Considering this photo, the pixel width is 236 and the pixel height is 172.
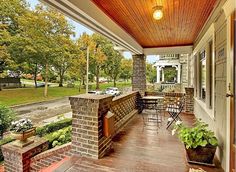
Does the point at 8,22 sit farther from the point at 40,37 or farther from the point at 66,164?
the point at 66,164

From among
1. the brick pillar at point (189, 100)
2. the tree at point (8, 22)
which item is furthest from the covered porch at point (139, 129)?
the tree at point (8, 22)

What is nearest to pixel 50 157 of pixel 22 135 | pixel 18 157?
pixel 18 157

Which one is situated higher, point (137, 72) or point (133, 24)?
point (133, 24)

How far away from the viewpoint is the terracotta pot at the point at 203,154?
289cm

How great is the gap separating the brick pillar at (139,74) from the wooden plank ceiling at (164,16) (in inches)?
105

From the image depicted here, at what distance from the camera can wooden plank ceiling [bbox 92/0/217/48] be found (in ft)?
11.5

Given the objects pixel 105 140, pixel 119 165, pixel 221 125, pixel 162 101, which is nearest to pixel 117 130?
pixel 105 140

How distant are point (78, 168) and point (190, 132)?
1918 mm

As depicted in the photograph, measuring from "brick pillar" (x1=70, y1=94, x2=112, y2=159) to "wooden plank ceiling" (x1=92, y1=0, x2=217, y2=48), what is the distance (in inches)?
74.4

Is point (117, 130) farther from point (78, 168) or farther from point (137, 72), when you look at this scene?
point (137, 72)

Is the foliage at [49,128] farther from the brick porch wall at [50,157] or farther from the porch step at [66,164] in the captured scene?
the porch step at [66,164]

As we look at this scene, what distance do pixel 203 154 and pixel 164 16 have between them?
3.06 metres

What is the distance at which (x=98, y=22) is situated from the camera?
149 inches

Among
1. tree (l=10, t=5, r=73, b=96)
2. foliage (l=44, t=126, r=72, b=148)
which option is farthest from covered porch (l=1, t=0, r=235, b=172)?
tree (l=10, t=5, r=73, b=96)
